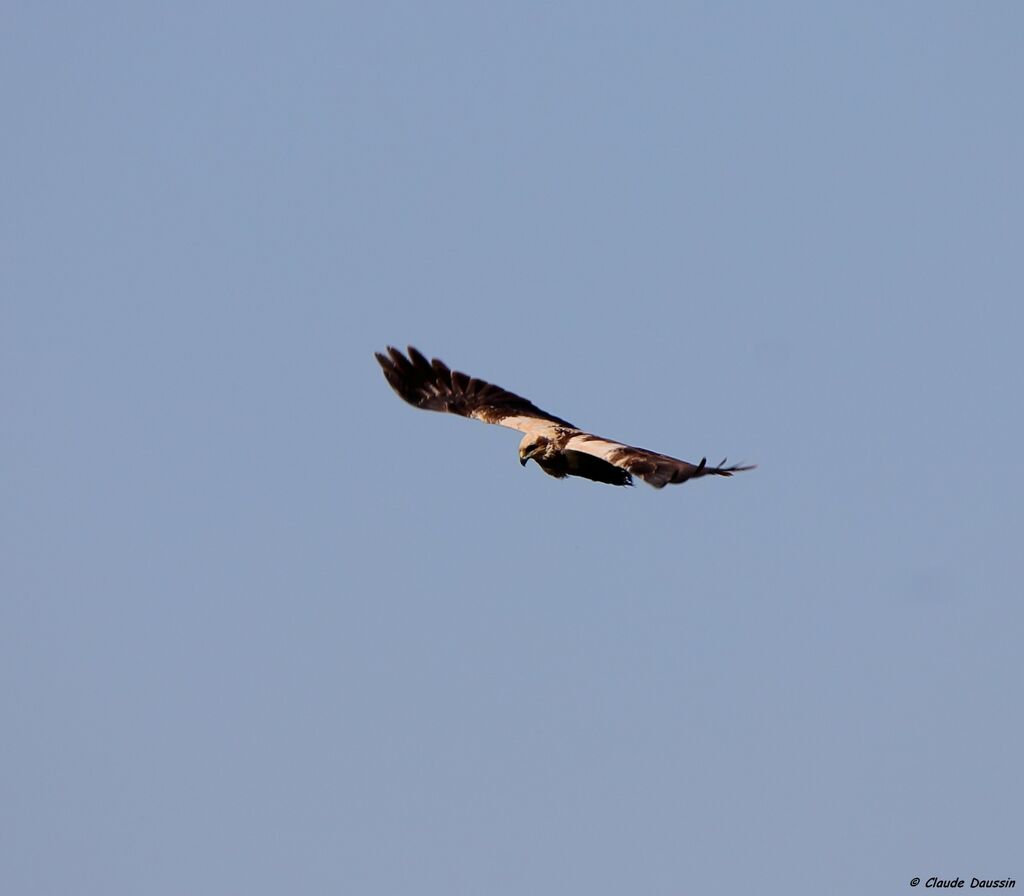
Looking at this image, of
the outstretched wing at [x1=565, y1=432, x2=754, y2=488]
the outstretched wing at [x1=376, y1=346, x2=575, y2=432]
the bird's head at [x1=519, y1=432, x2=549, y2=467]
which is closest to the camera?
the outstretched wing at [x1=565, y1=432, x2=754, y2=488]

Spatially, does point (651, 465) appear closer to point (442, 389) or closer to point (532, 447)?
point (532, 447)

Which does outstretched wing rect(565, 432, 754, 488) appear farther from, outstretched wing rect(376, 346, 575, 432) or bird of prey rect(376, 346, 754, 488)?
outstretched wing rect(376, 346, 575, 432)

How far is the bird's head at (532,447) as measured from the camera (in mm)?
27062

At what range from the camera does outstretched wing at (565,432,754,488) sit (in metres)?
21.0

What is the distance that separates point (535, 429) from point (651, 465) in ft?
19.9

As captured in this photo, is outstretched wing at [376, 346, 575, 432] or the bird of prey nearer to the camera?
the bird of prey

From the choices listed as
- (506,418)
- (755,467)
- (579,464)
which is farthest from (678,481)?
Result: (506,418)

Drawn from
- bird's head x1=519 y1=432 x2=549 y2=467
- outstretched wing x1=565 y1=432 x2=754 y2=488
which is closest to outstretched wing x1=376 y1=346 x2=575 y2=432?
bird's head x1=519 y1=432 x2=549 y2=467

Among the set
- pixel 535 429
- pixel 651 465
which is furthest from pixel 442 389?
pixel 651 465

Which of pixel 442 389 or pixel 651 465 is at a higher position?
pixel 442 389

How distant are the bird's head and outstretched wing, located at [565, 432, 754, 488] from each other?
188 centimetres

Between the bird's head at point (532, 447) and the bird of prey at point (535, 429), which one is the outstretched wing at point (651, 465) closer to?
the bird of prey at point (535, 429)

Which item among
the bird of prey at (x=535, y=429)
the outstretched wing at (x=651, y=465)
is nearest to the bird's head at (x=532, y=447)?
the bird of prey at (x=535, y=429)

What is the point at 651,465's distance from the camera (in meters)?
22.0
